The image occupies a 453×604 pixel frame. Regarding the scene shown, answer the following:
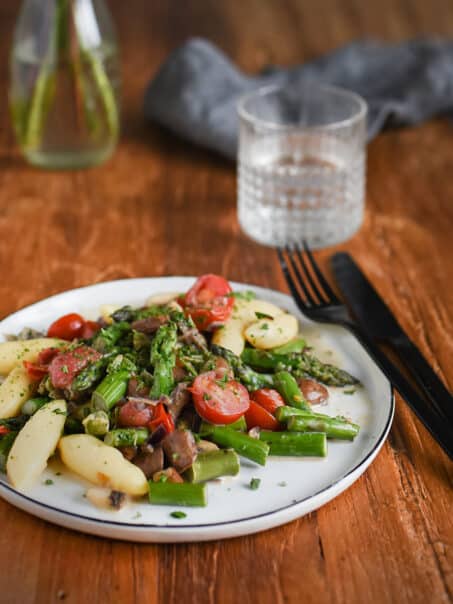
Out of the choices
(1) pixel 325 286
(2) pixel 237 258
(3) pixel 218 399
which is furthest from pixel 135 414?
(2) pixel 237 258

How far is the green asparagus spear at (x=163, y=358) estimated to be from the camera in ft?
5.74

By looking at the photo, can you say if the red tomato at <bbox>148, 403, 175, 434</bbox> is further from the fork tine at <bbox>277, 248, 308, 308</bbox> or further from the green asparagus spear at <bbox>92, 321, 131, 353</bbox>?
the fork tine at <bbox>277, 248, 308, 308</bbox>

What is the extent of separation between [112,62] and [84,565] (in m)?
2.01

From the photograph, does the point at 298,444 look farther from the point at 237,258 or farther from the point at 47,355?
the point at 237,258

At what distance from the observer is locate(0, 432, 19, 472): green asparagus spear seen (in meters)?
1.67

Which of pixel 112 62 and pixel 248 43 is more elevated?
pixel 112 62

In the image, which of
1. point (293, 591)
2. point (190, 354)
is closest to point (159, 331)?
point (190, 354)

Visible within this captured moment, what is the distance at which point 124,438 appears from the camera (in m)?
1.65

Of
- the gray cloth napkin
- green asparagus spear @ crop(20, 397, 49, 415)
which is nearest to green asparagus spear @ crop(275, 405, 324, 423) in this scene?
green asparagus spear @ crop(20, 397, 49, 415)

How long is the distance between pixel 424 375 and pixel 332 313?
0.31 m

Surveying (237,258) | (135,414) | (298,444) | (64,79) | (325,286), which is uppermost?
(64,79)

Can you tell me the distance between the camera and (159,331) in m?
1.85

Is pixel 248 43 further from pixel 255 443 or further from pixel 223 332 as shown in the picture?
pixel 255 443

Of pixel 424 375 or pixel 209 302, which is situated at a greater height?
pixel 209 302
